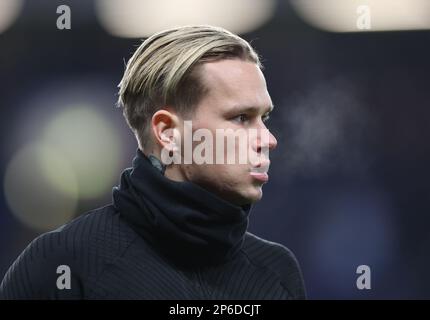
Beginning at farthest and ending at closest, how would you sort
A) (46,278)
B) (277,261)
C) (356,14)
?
1. (356,14)
2. (277,261)
3. (46,278)

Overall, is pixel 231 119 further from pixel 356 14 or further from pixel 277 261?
pixel 356 14

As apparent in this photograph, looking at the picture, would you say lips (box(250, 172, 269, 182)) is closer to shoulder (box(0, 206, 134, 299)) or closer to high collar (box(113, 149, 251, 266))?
high collar (box(113, 149, 251, 266))

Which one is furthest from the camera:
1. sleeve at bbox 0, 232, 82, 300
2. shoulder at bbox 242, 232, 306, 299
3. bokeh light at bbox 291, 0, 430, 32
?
bokeh light at bbox 291, 0, 430, 32

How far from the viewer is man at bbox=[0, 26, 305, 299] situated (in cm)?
101

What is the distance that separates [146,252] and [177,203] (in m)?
0.10

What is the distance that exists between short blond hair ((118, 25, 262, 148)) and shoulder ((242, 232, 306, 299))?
0.28 meters

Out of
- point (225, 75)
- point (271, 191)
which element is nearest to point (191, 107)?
point (225, 75)

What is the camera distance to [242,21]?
1.99 metres

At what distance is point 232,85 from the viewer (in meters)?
1.04

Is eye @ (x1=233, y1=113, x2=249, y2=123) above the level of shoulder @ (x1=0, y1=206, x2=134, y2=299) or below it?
above

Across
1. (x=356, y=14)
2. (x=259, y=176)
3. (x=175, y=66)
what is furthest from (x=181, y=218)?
(x=356, y=14)

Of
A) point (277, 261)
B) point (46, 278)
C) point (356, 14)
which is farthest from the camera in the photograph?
point (356, 14)

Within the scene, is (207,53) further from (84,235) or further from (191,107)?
(84,235)

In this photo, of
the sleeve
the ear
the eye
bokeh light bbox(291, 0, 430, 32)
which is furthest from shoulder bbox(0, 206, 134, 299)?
bokeh light bbox(291, 0, 430, 32)
